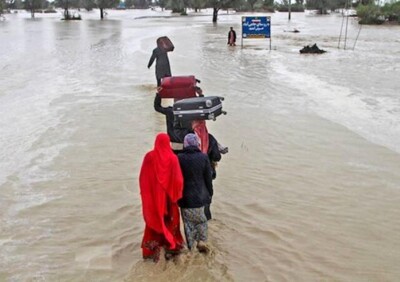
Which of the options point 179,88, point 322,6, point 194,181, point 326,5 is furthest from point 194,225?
point 326,5

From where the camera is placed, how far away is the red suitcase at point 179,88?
6074 millimetres

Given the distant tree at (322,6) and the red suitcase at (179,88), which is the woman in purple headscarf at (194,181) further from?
the distant tree at (322,6)

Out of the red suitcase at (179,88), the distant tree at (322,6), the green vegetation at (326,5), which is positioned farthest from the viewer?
the green vegetation at (326,5)

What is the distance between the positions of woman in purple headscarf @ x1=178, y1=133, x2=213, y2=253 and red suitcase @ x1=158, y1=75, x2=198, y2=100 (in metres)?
1.32

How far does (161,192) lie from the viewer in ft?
15.3

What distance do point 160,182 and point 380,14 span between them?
59291mm

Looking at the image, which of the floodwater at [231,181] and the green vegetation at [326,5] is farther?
the green vegetation at [326,5]

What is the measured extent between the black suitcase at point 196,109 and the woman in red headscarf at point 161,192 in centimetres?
60

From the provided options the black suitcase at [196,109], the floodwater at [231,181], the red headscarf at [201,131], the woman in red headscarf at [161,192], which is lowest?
the floodwater at [231,181]

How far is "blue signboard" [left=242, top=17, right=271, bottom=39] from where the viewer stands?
2806cm

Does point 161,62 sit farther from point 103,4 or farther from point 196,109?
point 103,4

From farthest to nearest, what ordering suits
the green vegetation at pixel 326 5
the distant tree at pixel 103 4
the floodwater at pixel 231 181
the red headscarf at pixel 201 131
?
the green vegetation at pixel 326 5
the distant tree at pixel 103 4
the floodwater at pixel 231 181
the red headscarf at pixel 201 131

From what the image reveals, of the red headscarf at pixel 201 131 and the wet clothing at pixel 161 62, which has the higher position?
the red headscarf at pixel 201 131

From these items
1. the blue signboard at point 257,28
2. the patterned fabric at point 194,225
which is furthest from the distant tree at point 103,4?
the patterned fabric at point 194,225
